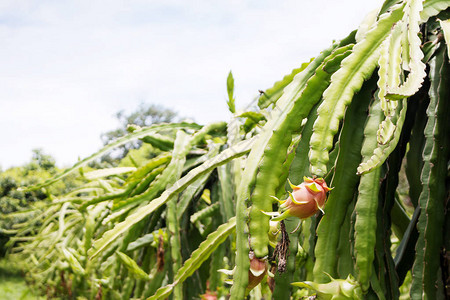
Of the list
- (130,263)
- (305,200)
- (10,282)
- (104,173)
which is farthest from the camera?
(10,282)

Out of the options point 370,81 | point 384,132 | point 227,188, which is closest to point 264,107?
point 227,188

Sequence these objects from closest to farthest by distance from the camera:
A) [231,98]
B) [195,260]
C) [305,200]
Result: [305,200]
[195,260]
[231,98]

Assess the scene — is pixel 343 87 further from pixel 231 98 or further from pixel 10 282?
pixel 10 282

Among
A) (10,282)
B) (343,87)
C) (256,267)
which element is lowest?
(10,282)

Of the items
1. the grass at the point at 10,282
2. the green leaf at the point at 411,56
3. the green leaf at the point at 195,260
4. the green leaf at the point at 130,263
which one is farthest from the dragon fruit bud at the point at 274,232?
the grass at the point at 10,282

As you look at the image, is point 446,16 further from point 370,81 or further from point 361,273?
point 361,273

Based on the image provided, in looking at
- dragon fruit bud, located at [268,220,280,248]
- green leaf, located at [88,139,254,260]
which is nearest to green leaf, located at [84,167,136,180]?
green leaf, located at [88,139,254,260]

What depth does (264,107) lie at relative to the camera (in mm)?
908

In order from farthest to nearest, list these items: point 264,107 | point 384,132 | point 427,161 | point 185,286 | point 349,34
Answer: point 185,286 → point 264,107 → point 349,34 → point 427,161 → point 384,132

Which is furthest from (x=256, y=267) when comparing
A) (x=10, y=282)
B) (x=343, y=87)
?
(x=10, y=282)

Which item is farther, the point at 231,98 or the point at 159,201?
the point at 231,98

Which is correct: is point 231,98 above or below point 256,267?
above

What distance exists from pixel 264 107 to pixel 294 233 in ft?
1.37

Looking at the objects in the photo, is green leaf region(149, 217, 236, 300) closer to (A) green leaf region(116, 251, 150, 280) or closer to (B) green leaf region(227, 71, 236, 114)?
(A) green leaf region(116, 251, 150, 280)
